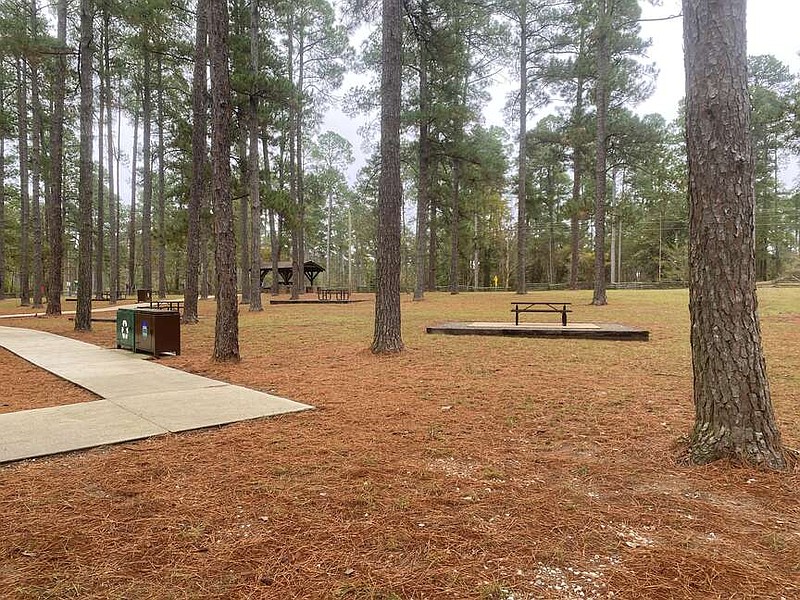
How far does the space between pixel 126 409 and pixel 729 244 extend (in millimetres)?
5388

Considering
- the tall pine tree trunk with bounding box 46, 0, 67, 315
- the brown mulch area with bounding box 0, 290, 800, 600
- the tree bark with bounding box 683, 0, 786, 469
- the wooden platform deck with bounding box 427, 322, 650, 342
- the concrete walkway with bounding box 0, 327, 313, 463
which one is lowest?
the brown mulch area with bounding box 0, 290, 800, 600

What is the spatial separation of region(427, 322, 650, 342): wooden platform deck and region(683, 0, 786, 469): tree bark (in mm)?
6544

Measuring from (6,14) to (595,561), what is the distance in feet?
80.5

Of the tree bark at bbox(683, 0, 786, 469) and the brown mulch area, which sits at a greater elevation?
the tree bark at bbox(683, 0, 786, 469)

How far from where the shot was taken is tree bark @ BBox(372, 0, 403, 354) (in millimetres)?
8344

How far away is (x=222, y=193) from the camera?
7.80 m

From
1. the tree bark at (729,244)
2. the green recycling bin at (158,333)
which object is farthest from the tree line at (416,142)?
the green recycling bin at (158,333)

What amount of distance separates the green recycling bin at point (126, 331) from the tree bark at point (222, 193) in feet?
8.32

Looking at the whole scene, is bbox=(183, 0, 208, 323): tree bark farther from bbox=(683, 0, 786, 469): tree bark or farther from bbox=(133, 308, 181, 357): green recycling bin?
bbox=(683, 0, 786, 469): tree bark

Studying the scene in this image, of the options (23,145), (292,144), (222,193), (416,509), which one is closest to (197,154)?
(222,193)

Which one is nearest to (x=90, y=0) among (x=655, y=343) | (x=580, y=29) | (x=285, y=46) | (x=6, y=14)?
(x=6, y=14)

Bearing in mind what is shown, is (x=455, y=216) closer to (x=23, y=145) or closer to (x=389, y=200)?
(x=389, y=200)

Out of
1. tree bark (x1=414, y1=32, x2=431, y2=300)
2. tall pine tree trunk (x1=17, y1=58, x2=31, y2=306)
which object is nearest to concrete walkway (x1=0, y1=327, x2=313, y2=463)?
tree bark (x1=414, y1=32, x2=431, y2=300)

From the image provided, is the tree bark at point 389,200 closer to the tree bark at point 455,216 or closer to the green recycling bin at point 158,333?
the green recycling bin at point 158,333
